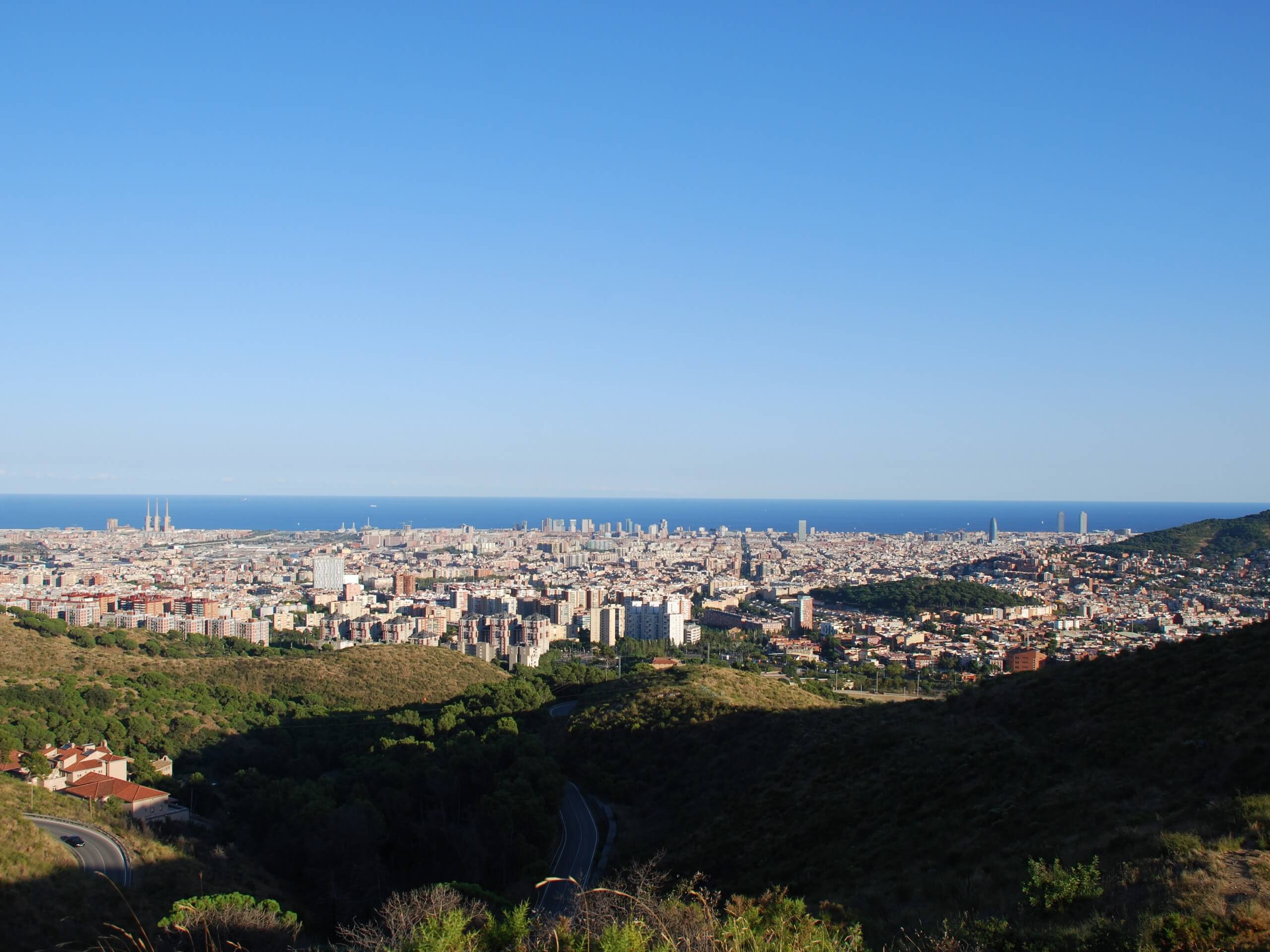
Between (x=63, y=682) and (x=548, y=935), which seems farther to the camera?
(x=63, y=682)

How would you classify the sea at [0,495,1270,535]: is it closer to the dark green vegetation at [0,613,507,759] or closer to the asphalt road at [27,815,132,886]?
the dark green vegetation at [0,613,507,759]

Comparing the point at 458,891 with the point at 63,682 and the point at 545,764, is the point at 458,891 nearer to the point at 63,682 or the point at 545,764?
the point at 545,764

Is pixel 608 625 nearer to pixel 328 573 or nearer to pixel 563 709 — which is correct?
pixel 563 709

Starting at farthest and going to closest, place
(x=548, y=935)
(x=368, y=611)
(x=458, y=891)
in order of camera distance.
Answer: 1. (x=368, y=611)
2. (x=458, y=891)
3. (x=548, y=935)

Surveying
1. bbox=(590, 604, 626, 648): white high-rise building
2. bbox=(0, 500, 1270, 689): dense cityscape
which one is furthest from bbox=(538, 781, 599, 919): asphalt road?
bbox=(590, 604, 626, 648): white high-rise building

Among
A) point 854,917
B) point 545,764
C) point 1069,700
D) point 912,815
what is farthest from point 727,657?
point 854,917

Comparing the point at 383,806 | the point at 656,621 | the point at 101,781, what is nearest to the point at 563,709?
the point at 383,806
